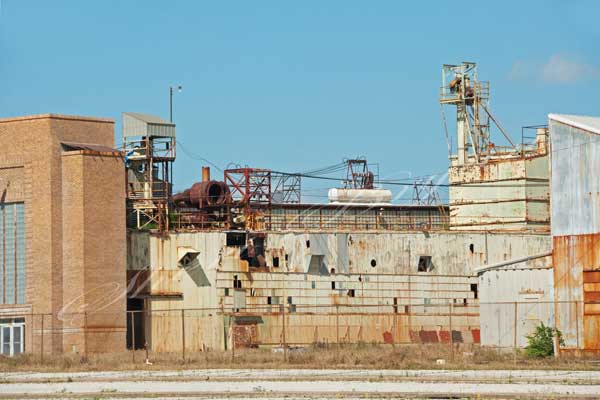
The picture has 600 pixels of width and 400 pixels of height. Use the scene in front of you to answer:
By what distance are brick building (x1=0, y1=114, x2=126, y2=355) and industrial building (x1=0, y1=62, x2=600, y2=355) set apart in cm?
6

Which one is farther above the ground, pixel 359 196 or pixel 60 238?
pixel 359 196

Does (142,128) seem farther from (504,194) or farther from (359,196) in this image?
(504,194)

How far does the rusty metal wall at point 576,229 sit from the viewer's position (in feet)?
146

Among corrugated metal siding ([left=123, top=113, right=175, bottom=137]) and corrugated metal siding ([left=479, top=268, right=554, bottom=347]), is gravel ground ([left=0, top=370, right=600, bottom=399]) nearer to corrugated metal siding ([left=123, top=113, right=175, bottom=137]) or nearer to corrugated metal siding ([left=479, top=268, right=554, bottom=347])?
corrugated metal siding ([left=479, top=268, right=554, bottom=347])

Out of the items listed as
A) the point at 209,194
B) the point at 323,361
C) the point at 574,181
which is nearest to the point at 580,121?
the point at 574,181

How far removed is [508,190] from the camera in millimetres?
67188

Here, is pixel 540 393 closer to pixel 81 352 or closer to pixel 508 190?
pixel 81 352

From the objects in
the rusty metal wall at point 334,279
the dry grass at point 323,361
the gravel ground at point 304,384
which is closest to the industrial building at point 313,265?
the rusty metal wall at point 334,279

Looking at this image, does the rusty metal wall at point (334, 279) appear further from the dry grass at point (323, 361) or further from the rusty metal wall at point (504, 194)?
the dry grass at point (323, 361)

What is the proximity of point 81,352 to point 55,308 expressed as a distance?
2718mm

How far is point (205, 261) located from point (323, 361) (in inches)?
684

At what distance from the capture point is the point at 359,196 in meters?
71.1

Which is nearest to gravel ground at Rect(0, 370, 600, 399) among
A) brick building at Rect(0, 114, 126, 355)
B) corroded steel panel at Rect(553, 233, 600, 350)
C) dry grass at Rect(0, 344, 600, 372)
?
dry grass at Rect(0, 344, 600, 372)

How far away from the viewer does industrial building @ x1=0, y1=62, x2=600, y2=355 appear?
184 feet
